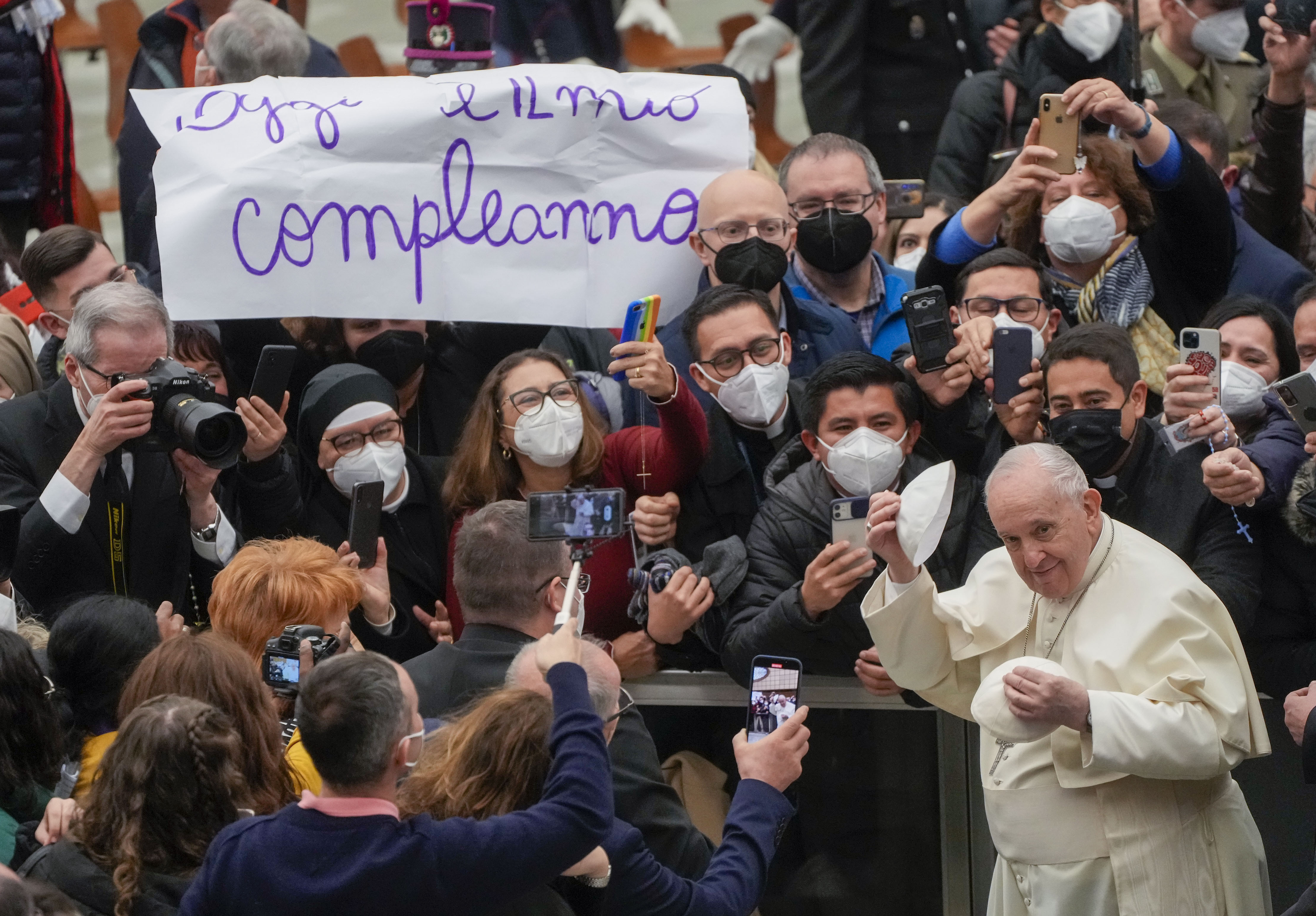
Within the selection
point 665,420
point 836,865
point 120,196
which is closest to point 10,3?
point 120,196

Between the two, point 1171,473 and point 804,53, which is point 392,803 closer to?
point 1171,473

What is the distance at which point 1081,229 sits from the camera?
5281 millimetres

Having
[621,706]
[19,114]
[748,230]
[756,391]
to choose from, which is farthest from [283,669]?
[19,114]

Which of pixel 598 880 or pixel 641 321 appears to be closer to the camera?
pixel 598 880

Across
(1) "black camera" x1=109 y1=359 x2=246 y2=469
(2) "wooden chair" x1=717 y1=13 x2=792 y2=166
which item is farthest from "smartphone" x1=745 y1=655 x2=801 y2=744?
(2) "wooden chair" x1=717 y1=13 x2=792 y2=166

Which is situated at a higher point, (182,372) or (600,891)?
(182,372)

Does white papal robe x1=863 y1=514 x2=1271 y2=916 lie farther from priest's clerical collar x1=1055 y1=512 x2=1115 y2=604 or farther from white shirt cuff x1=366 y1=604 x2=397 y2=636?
white shirt cuff x1=366 y1=604 x2=397 y2=636

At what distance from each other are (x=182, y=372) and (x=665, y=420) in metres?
1.33

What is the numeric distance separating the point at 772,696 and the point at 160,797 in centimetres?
139

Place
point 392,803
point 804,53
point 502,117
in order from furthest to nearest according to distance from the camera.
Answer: point 804,53 → point 502,117 → point 392,803

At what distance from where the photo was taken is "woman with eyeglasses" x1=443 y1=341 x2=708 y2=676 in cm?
491

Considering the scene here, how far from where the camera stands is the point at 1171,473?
14.8 ft

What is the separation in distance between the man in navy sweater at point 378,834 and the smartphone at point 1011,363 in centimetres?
194

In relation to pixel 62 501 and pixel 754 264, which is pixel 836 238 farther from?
pixel 62 501
